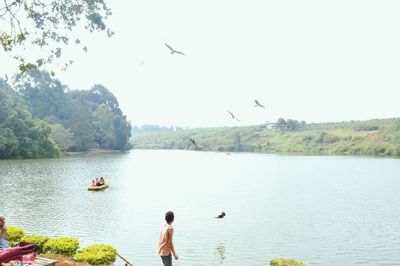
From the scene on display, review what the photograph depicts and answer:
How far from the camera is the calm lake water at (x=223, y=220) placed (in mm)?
23391

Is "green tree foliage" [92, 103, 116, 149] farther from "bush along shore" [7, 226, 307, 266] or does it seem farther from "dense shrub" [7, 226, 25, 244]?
"bush along shore" [7, 226, 307, 266]

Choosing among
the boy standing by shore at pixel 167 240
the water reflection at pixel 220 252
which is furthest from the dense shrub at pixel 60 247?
the water reflection at pixel 220 252

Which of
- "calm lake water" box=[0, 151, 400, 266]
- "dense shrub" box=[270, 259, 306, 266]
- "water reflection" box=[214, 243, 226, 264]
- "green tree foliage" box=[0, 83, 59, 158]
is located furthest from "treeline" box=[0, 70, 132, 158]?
"dense shrub" box=[270, 259, 306, 266]

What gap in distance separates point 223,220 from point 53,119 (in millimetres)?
102344

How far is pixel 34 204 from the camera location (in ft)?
118

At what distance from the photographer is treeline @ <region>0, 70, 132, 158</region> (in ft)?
296

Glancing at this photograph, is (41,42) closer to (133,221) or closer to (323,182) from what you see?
(133,221)

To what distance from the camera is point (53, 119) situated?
407 feet

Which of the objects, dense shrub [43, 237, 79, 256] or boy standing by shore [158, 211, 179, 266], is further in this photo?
dense shrub [43, 237, 79, 256]

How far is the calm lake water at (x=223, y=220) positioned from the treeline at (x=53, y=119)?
3524 centimetres

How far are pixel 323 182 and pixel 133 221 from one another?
37.5 m

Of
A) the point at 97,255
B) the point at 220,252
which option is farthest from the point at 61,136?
the point at 97,255

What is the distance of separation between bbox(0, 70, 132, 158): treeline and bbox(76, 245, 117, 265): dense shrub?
75659mm

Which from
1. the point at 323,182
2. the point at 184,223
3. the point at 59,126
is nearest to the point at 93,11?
the point at 184,223
